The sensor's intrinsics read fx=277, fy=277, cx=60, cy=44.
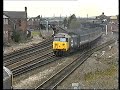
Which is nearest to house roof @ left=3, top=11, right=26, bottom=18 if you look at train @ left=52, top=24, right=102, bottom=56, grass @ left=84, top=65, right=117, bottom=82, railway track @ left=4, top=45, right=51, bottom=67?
railway track @ left=4, top=45, right=51, bottom=67

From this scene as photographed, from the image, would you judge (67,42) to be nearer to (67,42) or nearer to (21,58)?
(67,42)

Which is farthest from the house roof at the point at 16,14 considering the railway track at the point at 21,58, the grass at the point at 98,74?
the grass at the point at 98,74

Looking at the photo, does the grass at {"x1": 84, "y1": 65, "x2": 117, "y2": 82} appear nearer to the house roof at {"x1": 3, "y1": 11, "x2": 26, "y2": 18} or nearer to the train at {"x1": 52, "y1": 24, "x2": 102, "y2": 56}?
the train at {"x1": 52, "y1": 24, "x2": 102, "y2": 56}

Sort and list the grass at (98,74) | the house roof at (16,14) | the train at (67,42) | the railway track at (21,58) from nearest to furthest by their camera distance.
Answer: the grass at (98,74) < the railway track at (21,58) < the train at (67,42) < the house roof at (16,14)

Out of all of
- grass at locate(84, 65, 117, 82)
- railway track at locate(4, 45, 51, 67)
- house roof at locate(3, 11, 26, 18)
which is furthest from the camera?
house roof at locate(3, 11, 26, 18)

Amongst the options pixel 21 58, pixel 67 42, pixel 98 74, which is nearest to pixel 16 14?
pixel 67 42

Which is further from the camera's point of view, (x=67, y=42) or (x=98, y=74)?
(x=67, y=42)

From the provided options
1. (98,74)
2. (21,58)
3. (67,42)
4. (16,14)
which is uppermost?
(16,14)

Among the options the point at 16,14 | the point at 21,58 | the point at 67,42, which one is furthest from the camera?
the point at 16,14

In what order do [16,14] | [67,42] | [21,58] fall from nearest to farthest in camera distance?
[21,58] → [67,42] → [16,14]

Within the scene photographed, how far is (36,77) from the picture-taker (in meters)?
18.3

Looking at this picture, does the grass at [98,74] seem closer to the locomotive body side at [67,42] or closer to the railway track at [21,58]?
the railway track at [21,58]

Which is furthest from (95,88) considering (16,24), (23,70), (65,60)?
(16,24)

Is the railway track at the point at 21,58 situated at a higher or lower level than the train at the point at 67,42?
lower
